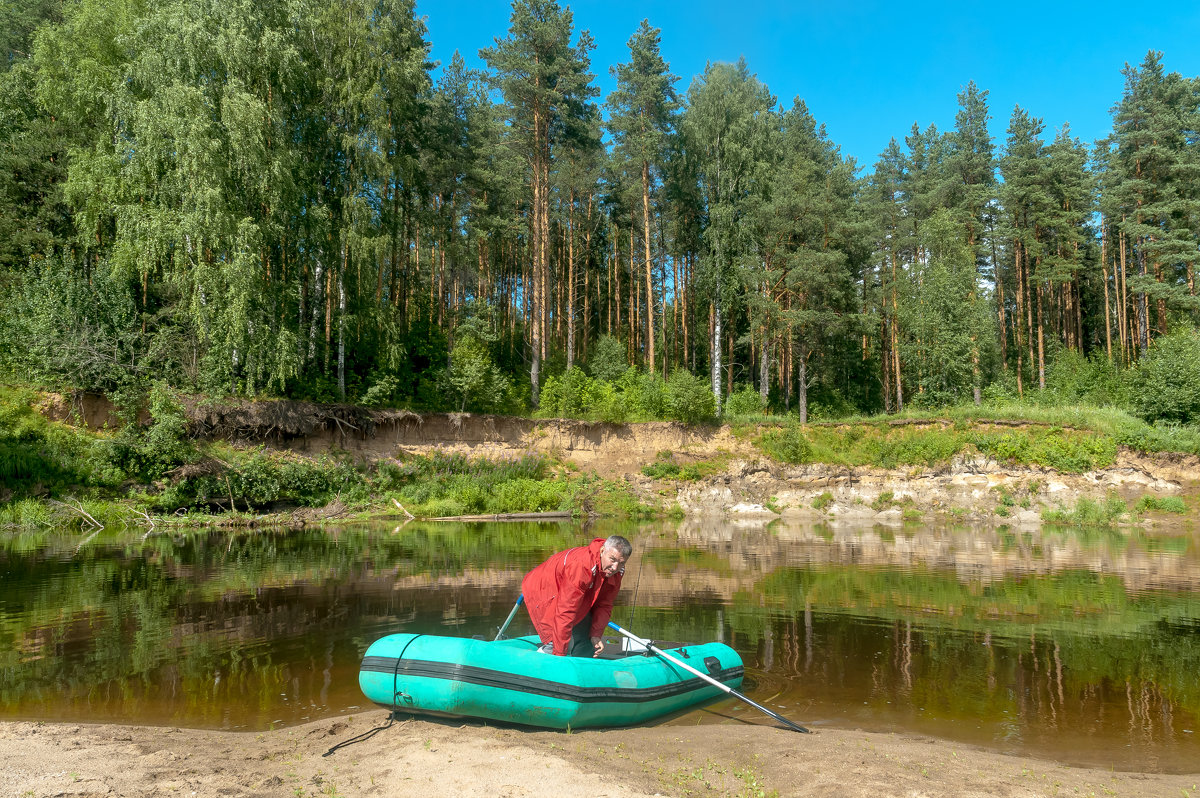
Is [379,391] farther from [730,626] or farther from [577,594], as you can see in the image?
[577,594]

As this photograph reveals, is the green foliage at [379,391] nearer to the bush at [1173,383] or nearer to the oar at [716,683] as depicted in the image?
the oar at [716,683]

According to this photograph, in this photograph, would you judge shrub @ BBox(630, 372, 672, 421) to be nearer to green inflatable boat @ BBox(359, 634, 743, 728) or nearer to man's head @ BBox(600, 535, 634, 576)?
man's head @ BBox(600, 535, 634, 576)

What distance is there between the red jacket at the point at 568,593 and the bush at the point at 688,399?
26.5 m

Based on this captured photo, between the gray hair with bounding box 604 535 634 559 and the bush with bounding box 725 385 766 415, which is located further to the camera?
the bush with bounding box 725 385 766 415

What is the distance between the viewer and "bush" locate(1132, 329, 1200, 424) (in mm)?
31547

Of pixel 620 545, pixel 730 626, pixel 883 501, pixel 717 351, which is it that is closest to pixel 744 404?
pixel 717 351

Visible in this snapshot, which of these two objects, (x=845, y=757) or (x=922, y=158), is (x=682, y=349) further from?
(x=845, y=757)

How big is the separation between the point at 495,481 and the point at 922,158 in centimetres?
4226

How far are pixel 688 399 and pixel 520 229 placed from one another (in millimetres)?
12411

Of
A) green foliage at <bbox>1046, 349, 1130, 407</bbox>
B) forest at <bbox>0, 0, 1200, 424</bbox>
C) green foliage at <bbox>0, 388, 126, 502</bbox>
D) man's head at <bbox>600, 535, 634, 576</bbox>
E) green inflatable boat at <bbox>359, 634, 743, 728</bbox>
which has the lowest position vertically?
green inflatable boat at <bbox>359, 634, 743, 728</bbox>

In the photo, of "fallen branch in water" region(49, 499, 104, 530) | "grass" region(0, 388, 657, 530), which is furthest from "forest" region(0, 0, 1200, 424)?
"fallen branch in water" region(49, 499, 104, 530)

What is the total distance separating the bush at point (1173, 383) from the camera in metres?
31.5

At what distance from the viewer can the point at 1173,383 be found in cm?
3206

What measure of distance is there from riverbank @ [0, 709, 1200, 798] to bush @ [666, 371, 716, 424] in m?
27.2
